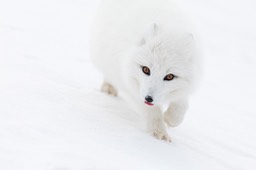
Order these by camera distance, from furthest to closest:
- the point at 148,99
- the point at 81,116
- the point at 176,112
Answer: the point at 176,112, the point at 81,116, the point at 148,99

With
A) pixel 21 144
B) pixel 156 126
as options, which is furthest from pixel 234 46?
pixel 21 144

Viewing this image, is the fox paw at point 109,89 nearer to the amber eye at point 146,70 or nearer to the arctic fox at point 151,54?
the arctic fox at point 151,54

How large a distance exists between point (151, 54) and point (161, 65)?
5.6 inches

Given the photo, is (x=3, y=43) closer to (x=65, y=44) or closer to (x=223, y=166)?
(x=65, y=44)

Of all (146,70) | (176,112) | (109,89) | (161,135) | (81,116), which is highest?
(109,89)

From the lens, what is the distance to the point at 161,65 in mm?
4176

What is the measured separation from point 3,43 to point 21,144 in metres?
3.16

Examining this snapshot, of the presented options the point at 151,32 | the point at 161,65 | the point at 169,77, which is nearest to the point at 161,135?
the point at 169,77

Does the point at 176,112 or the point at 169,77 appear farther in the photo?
the point at 176,112

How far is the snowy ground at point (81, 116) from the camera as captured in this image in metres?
3.63

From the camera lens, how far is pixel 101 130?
4.38 meters

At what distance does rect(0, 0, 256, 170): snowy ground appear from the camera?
3633 mm

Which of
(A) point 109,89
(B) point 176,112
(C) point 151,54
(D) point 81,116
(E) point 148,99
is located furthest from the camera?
(A) point 109,89

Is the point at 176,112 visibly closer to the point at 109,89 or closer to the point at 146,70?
the point at 146,70
